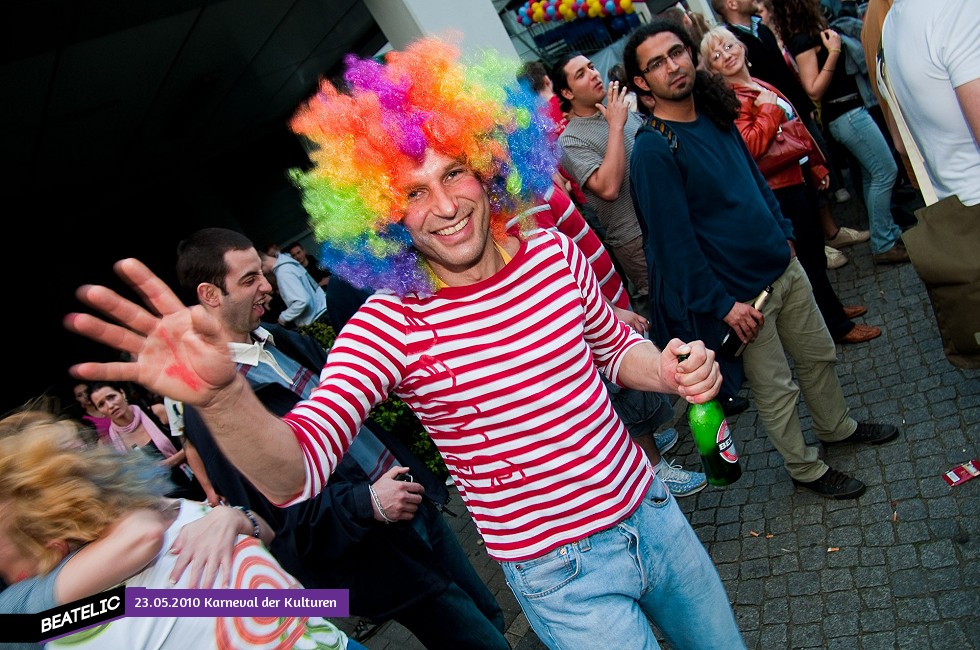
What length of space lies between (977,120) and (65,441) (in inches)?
102

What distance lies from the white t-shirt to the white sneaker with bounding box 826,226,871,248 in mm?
4397

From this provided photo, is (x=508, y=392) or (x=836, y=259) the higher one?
(x=508, y=392)

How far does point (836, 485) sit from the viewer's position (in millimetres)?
3717

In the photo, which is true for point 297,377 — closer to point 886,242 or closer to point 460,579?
point 460,579

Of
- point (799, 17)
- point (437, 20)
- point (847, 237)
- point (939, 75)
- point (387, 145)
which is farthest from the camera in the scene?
point (437, 20)

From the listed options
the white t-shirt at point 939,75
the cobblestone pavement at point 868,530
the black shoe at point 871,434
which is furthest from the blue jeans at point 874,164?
the white t-shirt at point 939,75

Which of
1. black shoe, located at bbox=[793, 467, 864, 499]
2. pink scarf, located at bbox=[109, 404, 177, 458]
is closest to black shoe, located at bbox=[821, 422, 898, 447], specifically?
black shoe, located at bbox=[793, 467, 864, 499]

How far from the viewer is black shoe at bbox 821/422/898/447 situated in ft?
13.0

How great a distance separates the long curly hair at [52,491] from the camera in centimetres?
178

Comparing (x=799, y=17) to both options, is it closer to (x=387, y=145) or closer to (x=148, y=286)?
(x=387, y=145)

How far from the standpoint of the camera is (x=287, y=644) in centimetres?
192

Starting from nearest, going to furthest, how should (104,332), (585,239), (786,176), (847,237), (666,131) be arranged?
(104,332) → (666,131) → (585,239) → (786,176) → (847,237)

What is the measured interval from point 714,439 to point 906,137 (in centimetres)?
128

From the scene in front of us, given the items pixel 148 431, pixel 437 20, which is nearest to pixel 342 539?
pixel 148 431
